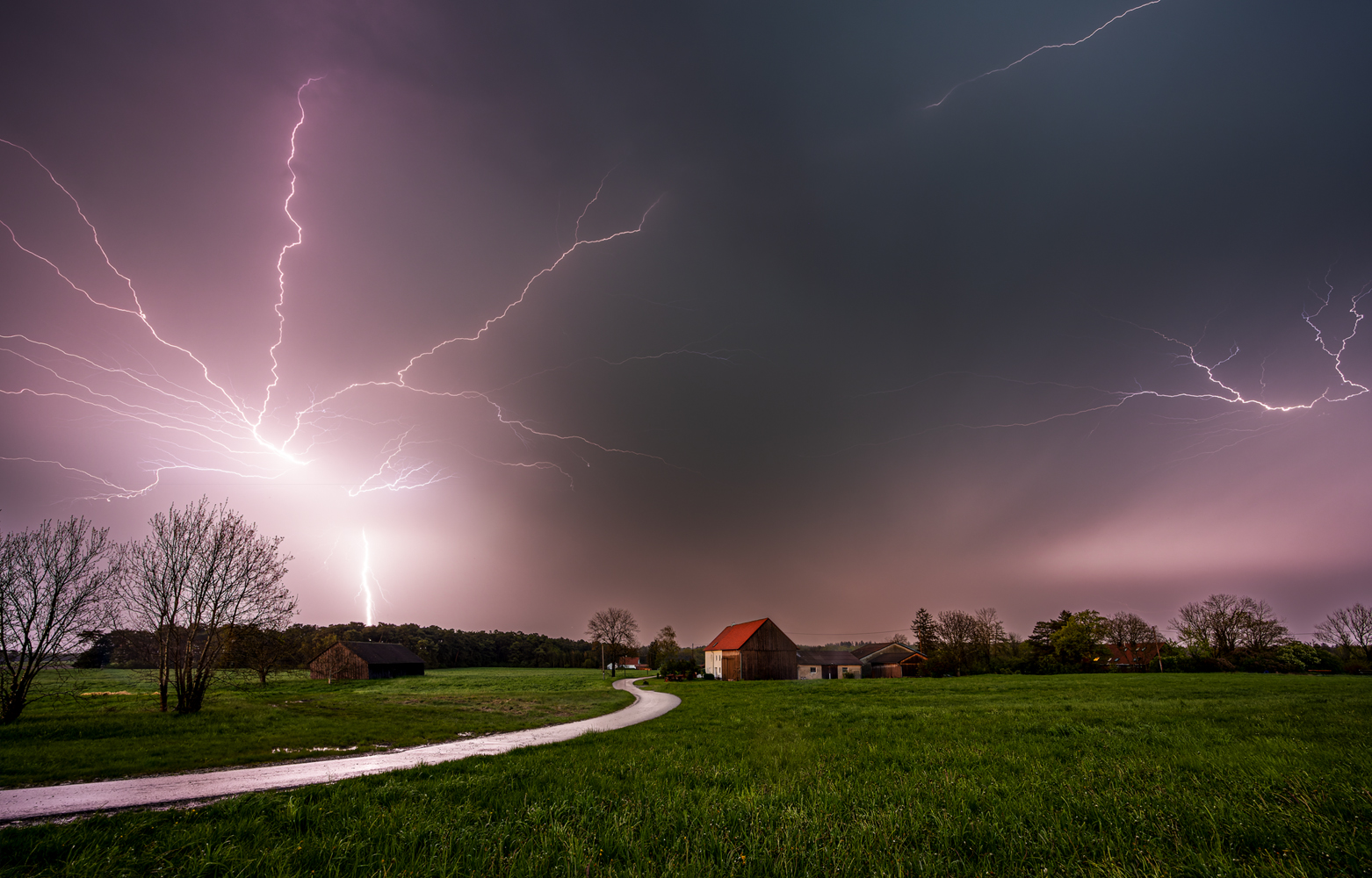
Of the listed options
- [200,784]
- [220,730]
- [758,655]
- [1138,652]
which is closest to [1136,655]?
[1138,652]

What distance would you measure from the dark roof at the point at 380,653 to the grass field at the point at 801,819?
67.6 m

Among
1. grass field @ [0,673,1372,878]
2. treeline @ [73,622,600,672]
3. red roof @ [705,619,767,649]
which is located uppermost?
grass field @ [0,673,1372,878]

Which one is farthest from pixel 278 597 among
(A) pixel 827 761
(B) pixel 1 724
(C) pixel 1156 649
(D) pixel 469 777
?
(C) pixel 1156 649

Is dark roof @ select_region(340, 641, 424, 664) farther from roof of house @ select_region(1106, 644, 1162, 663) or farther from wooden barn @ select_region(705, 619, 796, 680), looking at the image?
roof of house @ select_region(1106, 644, 1162, 663)

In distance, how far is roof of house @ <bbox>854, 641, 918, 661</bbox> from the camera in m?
Answer: 80.2

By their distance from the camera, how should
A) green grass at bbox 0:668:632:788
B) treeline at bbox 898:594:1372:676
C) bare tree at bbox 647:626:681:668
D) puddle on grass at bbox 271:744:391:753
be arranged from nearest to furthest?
1. green grass at bbox 0:668:632:788
2. puddle on grass at bbox 271:744:391:753
3. treeline at bbox 898:594:1372:676
4. bare tree at bbox 647:626:681:668

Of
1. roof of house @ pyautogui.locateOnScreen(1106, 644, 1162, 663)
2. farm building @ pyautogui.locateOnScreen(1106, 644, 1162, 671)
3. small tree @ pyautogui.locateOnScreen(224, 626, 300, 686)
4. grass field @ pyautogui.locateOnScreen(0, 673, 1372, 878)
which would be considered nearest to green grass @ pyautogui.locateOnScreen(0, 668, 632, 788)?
small tree @ pyautogui.locateOnScreen(224, 626, 300, 686)

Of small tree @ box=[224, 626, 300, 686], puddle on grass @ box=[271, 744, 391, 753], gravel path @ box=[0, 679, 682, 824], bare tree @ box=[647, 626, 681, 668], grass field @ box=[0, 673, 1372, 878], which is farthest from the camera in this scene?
bare tree @ box=[647, 626, 681, 668]

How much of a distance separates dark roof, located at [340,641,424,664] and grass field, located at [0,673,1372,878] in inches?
2662

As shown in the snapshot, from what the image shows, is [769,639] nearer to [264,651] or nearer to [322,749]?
[264,651]

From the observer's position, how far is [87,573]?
21.4 meters

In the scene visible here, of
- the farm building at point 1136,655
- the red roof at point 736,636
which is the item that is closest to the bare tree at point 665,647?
the red roof at point 736,636

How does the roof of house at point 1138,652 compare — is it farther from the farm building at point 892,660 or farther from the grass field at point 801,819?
the grass field at point 801,819

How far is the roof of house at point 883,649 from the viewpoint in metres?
80.2
